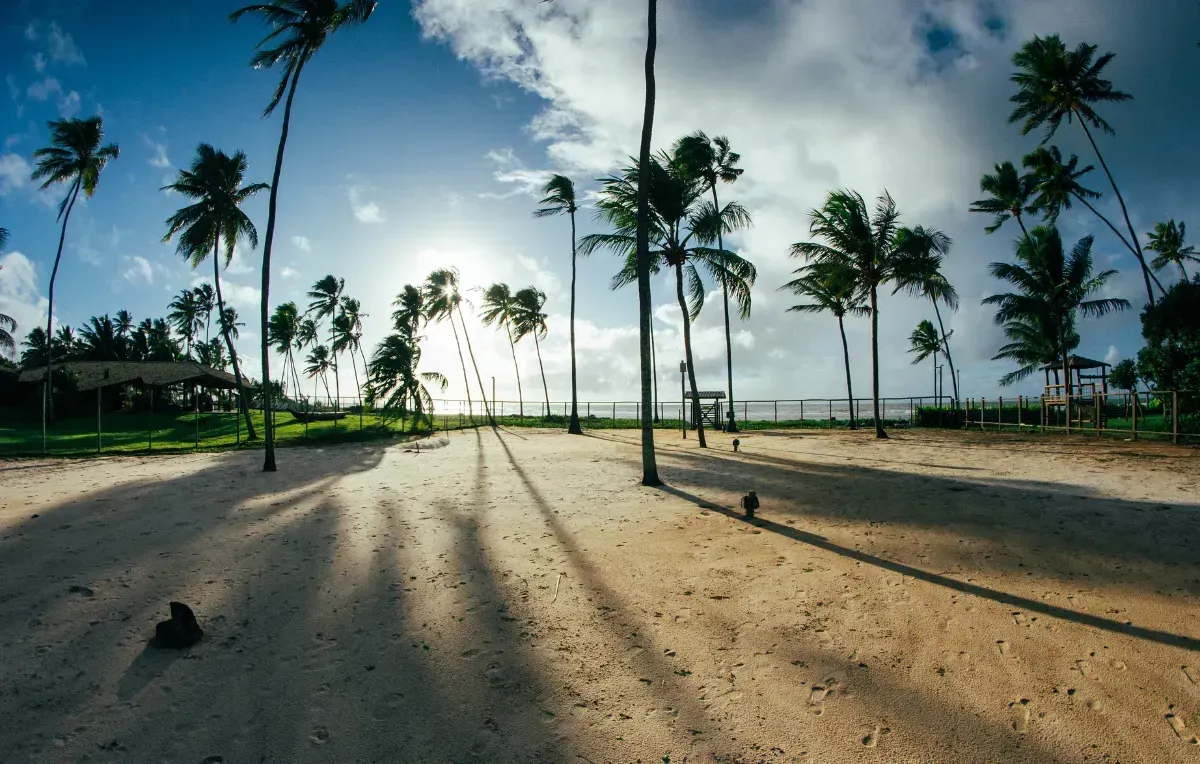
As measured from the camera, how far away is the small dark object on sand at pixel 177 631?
3.64 m

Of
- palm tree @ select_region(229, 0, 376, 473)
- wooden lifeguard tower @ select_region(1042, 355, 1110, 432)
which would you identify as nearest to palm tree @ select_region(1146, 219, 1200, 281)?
wooden lifeguard tower @ select_region(1042, 355, 1110, 432)

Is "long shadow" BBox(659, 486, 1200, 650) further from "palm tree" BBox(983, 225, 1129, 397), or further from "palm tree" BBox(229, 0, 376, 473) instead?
"palm tree" BBox(983, 225, 1129, 397)

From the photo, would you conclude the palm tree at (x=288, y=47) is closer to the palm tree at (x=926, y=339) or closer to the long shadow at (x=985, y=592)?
the long shadow at (x=985, y=592)

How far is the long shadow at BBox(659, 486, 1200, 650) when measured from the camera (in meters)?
3.52

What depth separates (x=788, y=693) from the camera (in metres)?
3.06

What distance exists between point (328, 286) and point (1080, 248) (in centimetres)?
5408

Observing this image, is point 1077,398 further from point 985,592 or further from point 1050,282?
point 985,592

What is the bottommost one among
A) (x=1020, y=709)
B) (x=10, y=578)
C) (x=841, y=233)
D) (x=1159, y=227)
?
(x=1020, y=709)

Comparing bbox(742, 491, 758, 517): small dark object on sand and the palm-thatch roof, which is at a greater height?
the palm-thatch roof

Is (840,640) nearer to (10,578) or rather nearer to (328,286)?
(10,578)

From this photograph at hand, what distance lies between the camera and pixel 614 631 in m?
3.87

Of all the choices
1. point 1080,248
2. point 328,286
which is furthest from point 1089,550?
point 328,286

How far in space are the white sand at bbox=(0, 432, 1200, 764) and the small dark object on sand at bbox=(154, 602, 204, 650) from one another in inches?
4.8

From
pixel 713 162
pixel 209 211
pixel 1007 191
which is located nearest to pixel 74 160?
pixel 209 211
